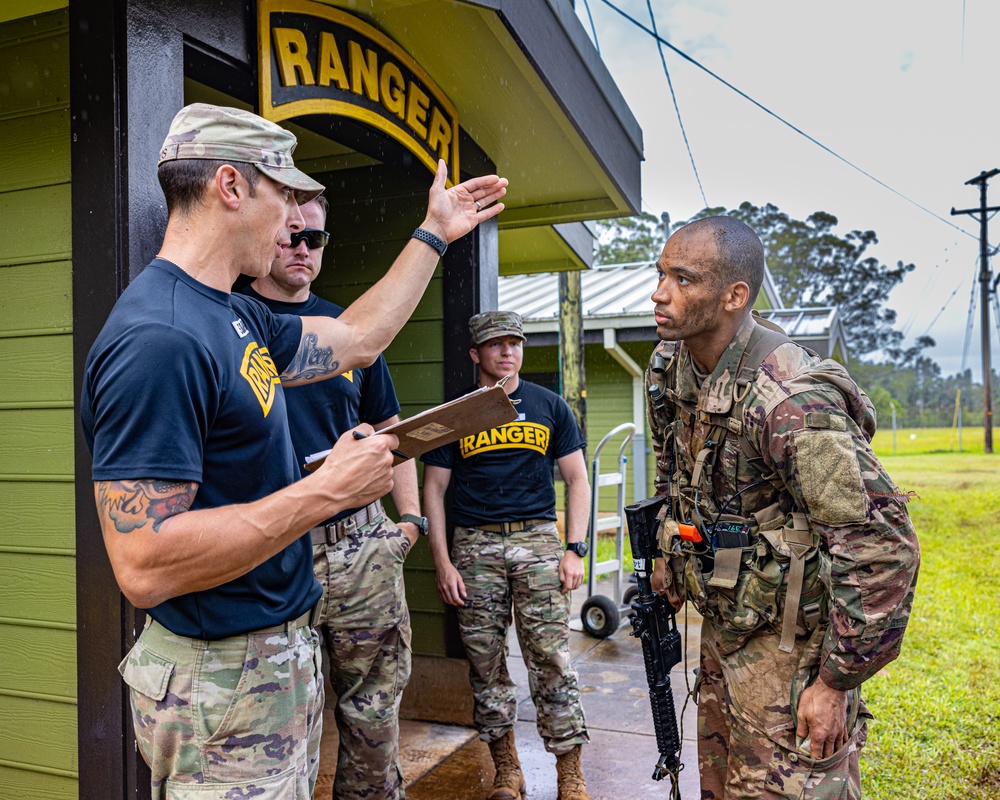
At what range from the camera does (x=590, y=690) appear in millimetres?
5125

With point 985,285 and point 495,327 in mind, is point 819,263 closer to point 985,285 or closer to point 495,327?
point 985,285

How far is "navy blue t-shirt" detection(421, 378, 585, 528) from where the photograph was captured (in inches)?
151

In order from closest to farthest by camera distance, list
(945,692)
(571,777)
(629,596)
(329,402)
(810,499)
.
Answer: (810,499), (329,402), (571,777), (945,692), (629,596)

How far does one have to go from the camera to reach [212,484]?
64.3 inches

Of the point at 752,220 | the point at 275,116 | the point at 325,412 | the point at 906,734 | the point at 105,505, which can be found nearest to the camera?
the point at 105,505

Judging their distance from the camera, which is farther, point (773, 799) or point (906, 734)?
point (906, 734)

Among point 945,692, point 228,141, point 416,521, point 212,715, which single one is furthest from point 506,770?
point 945,692

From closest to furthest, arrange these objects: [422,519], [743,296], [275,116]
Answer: [743,296]
[275,116]
[422,519]

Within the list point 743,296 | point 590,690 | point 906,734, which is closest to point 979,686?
point 906,734

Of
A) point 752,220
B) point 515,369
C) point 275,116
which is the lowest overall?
point 515,369

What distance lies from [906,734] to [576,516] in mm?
2434

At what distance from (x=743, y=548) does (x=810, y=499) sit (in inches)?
11.5

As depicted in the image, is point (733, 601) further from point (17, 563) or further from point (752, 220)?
point (752, 220)

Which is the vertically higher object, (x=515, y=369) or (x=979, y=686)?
(x=515, y=369)
